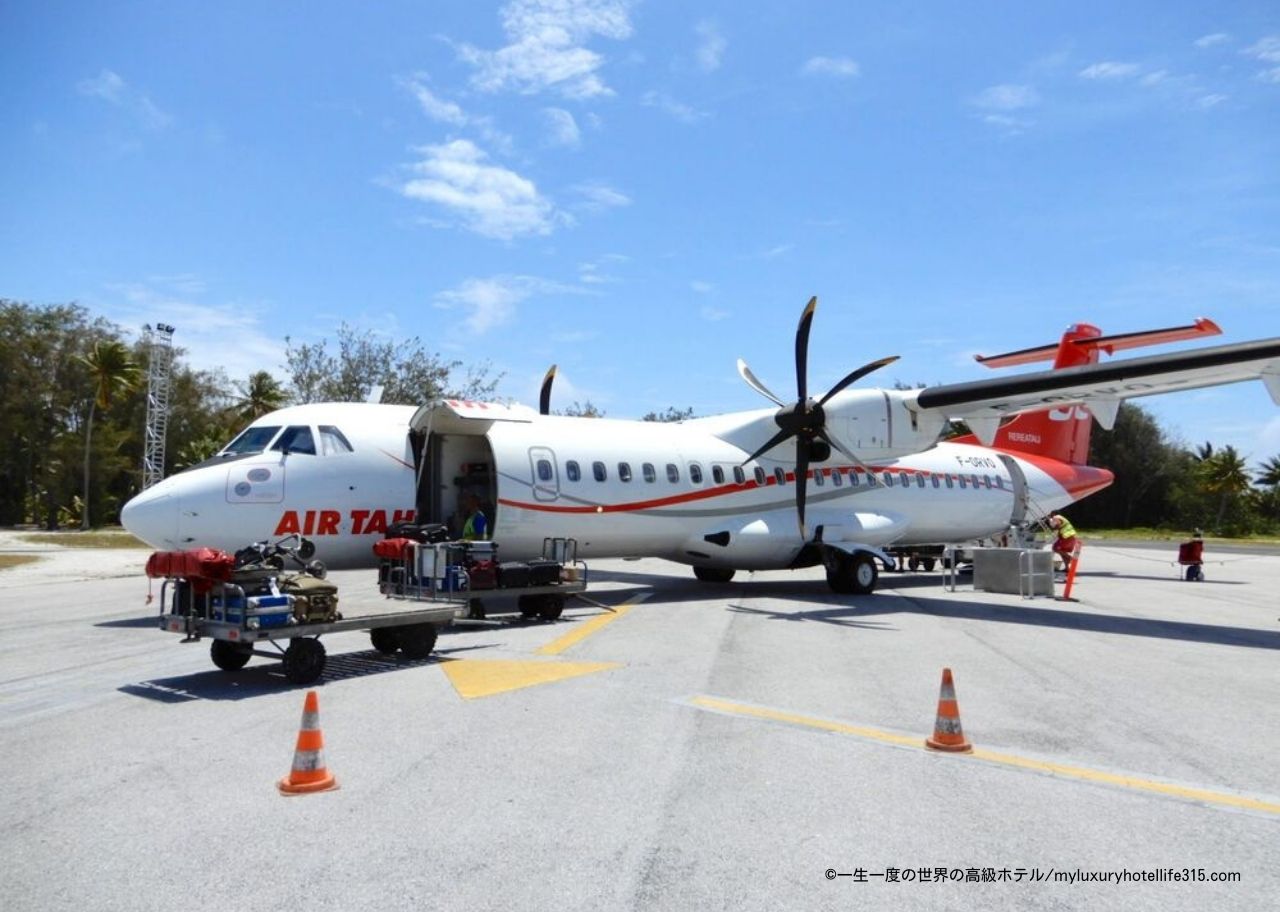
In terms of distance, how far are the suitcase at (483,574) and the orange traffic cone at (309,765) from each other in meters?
7.42

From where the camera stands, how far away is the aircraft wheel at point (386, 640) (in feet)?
35.5

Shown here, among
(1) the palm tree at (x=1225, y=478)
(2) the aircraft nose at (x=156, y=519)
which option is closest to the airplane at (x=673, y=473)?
(2) the aircraft nose at (x=156, y=519)

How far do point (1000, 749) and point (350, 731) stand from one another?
201 inches

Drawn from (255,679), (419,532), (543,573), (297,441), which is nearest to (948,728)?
(255,679)

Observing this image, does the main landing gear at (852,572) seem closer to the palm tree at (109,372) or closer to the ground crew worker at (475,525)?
the ground crew worker at (475,525)

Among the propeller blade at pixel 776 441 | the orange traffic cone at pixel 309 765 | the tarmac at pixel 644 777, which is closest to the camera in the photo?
the tarmac at pixel 644 777

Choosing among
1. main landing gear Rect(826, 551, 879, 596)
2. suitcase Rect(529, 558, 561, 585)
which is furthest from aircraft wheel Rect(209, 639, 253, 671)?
main landing gear Rect(826, 551, 879, 596)

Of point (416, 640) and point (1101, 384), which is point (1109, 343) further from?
point (416, 640)

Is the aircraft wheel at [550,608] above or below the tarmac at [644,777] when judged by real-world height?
above

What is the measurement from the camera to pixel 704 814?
538 centimetres

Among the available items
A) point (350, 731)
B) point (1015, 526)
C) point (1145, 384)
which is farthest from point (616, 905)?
point (1015, 526)

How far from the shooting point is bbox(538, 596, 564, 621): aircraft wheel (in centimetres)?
1469

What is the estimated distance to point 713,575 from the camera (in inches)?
866

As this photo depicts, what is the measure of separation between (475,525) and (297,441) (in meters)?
3.14
